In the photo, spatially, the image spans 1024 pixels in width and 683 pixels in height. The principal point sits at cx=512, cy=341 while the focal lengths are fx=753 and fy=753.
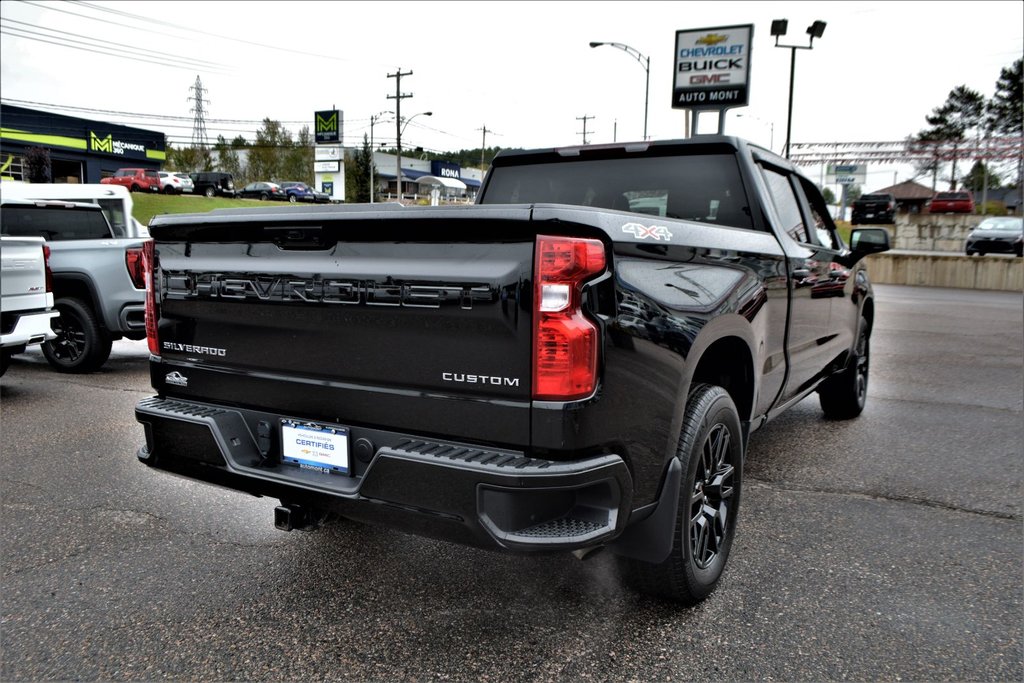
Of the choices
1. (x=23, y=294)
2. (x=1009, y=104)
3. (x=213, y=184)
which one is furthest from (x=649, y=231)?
(x=1009, y=104)

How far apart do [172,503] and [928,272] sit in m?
24.6

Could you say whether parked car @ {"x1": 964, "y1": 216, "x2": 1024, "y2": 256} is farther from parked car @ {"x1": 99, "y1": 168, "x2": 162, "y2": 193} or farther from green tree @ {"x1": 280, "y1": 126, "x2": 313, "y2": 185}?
green tree @ {"x1": 280, "y1": 126, "x2": 313, "y2": 185}

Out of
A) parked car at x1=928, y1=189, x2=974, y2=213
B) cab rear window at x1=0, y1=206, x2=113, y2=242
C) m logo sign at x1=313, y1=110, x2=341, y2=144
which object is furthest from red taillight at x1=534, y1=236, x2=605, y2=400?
m logo sign at x1=313, y1=110, x2=341, y2=144

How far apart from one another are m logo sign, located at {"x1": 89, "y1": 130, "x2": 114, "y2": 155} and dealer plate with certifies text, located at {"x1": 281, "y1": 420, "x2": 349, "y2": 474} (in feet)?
191

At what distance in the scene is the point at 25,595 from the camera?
2971mm

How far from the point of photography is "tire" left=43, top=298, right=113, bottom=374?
7.61 m

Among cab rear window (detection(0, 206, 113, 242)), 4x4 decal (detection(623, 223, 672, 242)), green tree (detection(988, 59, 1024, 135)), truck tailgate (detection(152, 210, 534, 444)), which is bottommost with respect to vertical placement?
truck tailgate (detection(152, 210, 534, 444))

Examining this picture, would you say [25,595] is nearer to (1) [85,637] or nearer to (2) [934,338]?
(1) [85,637]

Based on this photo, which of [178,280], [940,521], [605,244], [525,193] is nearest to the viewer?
[605,244]

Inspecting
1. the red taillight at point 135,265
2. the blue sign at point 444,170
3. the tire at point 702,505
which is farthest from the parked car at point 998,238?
the blue sign at point 444,170

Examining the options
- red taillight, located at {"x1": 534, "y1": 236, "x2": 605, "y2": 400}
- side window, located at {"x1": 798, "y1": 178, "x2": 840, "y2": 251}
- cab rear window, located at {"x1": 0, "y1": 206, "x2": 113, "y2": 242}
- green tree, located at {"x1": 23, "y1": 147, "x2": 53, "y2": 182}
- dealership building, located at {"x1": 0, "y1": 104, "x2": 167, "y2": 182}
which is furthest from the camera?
dealership building, located at {"x1": 0, "y1": 104, "x2": 167, "y2": 182}

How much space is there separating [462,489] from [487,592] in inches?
39.1

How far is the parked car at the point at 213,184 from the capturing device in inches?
1929

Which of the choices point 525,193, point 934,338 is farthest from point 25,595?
point 934,338
